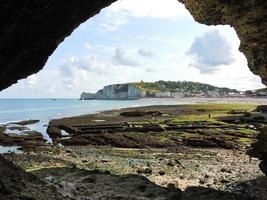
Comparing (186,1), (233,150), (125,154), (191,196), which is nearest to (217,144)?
(233,150)

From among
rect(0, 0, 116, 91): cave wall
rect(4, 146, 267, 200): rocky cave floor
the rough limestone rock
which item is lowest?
rect(4, 146, 267, 200): rocky cave floor

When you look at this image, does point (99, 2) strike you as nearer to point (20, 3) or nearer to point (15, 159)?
point (20, 3)

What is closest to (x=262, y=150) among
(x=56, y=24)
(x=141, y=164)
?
(x=141, y=164)

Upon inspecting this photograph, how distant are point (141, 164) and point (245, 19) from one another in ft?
50.2

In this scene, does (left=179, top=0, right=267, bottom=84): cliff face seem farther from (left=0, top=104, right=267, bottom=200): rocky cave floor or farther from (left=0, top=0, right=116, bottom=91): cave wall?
(left=0, top=104, right=267, bottom=200): rocky cave floor

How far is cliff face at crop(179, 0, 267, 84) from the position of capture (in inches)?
970

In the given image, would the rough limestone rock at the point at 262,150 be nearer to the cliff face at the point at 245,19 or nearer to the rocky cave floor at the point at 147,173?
the rocky cave floor at the point at 147,173

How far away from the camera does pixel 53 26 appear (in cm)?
2206

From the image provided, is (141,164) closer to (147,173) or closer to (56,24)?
(147,173)

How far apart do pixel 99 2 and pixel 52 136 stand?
37835 millimetres

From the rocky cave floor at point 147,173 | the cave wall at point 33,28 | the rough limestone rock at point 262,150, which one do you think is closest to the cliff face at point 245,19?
the rough limestone rock at point 262,150

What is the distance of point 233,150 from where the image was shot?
4569cm

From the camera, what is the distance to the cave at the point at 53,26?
18375mm

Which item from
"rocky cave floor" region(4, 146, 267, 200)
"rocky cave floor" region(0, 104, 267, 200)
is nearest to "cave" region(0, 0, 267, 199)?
"rocky cave floor" region(0, 104, 267, 200)
